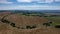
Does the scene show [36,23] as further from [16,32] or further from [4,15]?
[4,15]

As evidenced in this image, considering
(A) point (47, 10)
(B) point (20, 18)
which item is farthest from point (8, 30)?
(A) point (47, 10)

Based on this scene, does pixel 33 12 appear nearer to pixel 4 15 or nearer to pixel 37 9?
pixel 37 9

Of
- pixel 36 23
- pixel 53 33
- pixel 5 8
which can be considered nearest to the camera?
pixel 53 33

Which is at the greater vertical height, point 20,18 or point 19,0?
point 19,0

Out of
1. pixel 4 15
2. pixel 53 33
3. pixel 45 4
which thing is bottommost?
pixel 53 33

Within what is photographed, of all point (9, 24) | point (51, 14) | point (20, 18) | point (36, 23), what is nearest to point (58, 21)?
point (51, 14)

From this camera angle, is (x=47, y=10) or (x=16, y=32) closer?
(x=16, y=32)

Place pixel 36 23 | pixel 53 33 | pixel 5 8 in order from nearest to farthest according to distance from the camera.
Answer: pixel 53 33
pixel 36 23
pixel 5 8
